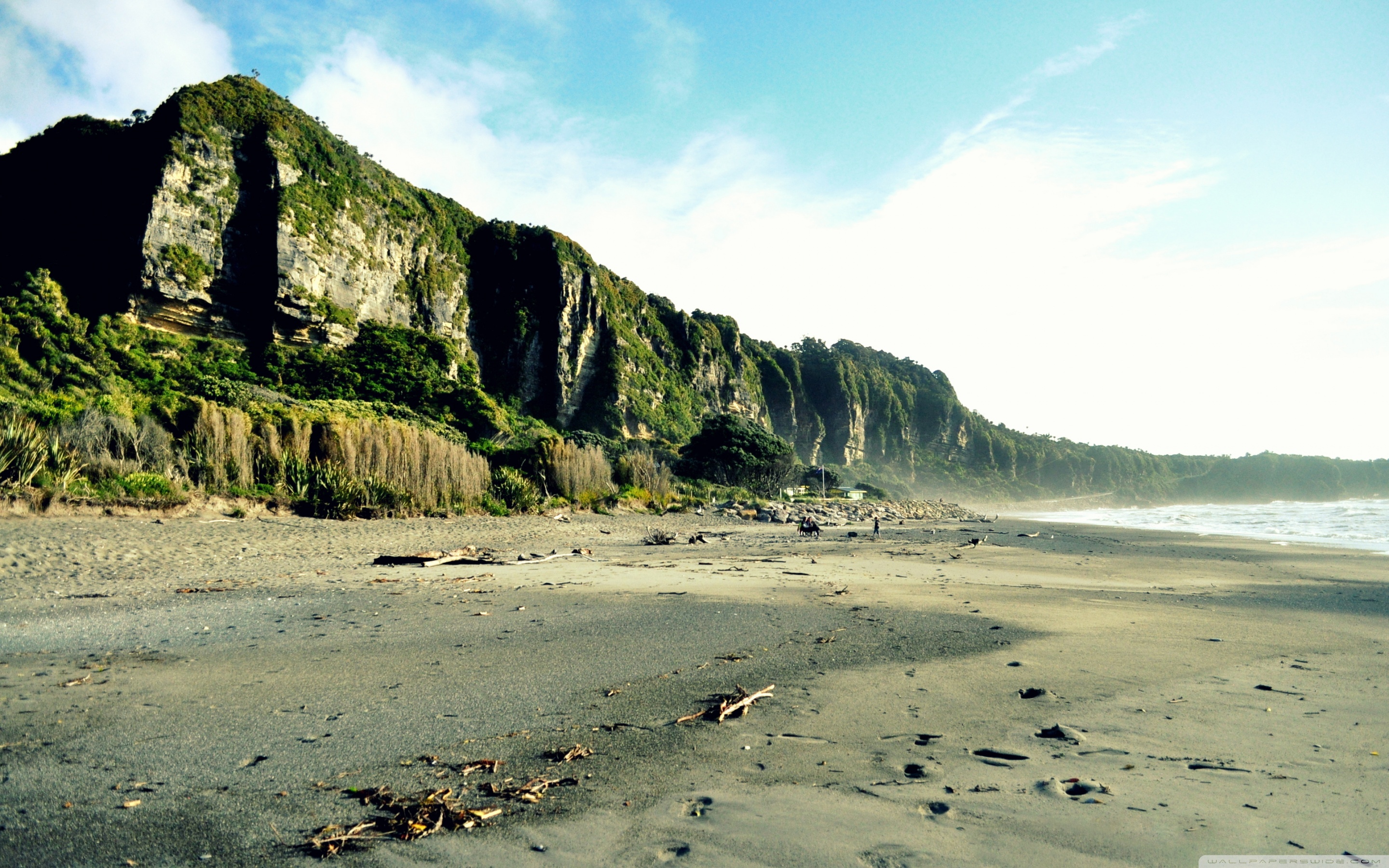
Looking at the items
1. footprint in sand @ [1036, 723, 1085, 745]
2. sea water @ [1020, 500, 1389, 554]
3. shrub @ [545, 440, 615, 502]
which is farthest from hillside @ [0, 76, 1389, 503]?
sea water @ [1020, 500, 1389, 554]

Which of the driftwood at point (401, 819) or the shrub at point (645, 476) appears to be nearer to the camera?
the driftwood at point (401, 819)

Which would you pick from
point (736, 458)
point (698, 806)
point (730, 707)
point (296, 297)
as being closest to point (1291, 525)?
point (736, 458)

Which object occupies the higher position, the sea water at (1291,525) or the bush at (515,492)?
the bush at (515,492)

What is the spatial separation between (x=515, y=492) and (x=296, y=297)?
3326 cm

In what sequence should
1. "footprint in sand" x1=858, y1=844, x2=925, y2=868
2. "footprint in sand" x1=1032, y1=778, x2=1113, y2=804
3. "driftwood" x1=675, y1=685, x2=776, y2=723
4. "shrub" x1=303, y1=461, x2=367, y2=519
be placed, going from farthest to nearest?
"shrub" x1=303, y1=461, x2=367, y2=519 → "driftwood" x1=675, y1=685, x2=776, y2=723 → "footprint in sand" x1=1032, y1=778, x2=1113, y2=804 → "footprint in sand" x1=858, y1=844, x2=925, y2=868

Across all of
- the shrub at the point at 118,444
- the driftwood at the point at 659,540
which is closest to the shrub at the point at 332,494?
the shrub at the point at 118,444

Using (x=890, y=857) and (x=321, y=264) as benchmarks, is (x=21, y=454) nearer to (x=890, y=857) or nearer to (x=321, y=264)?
(x=890, y=857)

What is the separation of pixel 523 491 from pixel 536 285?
4868 centimetres

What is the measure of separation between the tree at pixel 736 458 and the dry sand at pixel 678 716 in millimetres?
40784

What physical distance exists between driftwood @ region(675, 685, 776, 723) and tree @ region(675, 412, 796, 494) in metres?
44.9

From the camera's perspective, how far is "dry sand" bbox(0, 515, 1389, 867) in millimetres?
2396

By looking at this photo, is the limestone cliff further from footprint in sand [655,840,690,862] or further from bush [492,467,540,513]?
footprint in sand [655,840,690,862]

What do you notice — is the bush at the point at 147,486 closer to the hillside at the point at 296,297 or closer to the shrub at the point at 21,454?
the shrub at the point at 21,454

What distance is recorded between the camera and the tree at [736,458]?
49.5m
